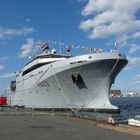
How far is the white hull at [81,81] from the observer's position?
3892 cm

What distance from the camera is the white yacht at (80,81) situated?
38.9 metres

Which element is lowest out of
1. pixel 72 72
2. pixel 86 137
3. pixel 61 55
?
pixel 86 137

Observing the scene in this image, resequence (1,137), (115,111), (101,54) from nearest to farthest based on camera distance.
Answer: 1. (1,137)
2. (101,54)
3. (115,111)

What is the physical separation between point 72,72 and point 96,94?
4593mm

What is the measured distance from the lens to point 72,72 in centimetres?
3941

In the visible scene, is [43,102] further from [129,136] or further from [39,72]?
[129,136]

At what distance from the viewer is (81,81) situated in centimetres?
4003

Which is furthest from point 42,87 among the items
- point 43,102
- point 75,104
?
point 75,104

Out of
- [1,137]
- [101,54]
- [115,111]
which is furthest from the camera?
[115,111]

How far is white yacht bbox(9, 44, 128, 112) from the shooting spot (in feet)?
128

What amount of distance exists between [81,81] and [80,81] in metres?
0.14

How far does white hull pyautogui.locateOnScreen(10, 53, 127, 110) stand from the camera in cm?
3892

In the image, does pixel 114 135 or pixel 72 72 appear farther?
pixel 72 72

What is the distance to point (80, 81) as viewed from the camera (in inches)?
1577
